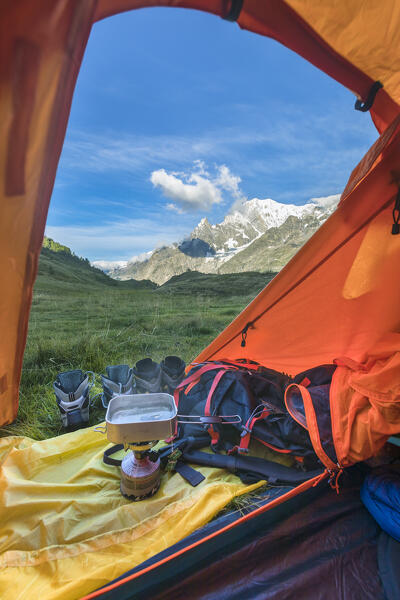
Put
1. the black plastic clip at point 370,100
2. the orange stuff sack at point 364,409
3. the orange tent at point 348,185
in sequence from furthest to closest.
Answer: the orange stuff sack at point 364,409 → the black plastic clip at point 370,100 → the orange tent at point 348,185

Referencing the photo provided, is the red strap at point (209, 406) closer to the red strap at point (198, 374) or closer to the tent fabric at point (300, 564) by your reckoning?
the red strap at point (198, 374)

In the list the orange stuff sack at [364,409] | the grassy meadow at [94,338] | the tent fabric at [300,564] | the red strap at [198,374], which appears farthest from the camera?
the grassy meadow at [94,338]

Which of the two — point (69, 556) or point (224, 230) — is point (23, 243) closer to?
point (69, 556)

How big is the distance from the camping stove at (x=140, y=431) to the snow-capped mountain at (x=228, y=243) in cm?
7353

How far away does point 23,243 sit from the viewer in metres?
0.75

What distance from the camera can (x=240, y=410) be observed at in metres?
1.54

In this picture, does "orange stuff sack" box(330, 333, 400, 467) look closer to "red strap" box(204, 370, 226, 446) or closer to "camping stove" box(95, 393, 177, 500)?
"red strap" box(204, 370, 226, 446)

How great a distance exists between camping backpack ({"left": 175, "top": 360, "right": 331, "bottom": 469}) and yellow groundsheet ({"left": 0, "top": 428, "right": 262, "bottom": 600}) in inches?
8.2

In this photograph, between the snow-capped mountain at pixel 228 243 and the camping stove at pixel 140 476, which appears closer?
the camping stove at pixel 140 476

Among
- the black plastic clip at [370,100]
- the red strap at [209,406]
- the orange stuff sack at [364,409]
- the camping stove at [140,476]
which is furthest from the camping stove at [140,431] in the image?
the black plastic clip at [370,100]

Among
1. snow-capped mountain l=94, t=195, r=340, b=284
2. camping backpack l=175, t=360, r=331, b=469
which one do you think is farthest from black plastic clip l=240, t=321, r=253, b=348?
snow-capped mountain l=94, t=195, r=340, b=284

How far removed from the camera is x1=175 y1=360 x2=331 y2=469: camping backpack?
135 cm

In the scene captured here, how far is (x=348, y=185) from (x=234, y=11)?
82 centimetres

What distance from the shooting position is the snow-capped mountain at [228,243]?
86000 mm
